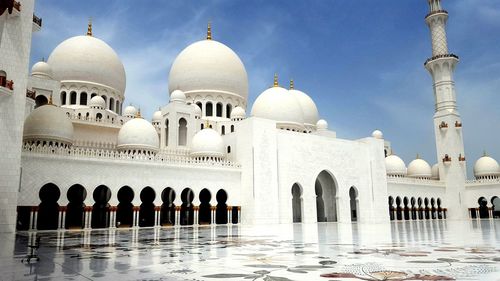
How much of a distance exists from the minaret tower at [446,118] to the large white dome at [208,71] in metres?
14.5

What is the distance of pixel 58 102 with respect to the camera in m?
20.1

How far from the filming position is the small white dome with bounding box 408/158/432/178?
31655mm

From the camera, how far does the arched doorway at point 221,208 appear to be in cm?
2023

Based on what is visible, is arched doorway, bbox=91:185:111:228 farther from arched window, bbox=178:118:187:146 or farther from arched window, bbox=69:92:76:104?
arched window, bbox=69:92:76:104

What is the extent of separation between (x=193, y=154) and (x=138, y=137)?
3011 millimetres

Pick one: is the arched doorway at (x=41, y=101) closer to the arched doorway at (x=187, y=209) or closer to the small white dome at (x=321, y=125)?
the arched doorway at (x=187, y=209)

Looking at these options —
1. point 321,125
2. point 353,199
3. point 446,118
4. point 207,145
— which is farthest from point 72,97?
point 446,118

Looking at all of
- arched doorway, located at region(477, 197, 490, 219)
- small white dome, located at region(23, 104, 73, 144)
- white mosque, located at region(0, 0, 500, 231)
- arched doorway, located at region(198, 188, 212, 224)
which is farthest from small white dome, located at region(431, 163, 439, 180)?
small white dome, located at region(23, 104, 73, 144)

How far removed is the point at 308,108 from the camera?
93.5ft

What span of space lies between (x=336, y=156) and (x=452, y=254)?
59.5 feet

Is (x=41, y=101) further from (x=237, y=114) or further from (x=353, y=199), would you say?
(x=353, y=199)

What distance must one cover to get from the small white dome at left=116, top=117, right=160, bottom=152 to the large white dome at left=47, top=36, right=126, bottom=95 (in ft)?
20.8

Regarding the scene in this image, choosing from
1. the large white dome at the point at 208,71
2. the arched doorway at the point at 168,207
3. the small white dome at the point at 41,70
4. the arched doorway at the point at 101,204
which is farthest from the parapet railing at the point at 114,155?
the large white dome at the point at 208,71

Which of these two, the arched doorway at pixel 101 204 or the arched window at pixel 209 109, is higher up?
the arched window at pixel 209 109
